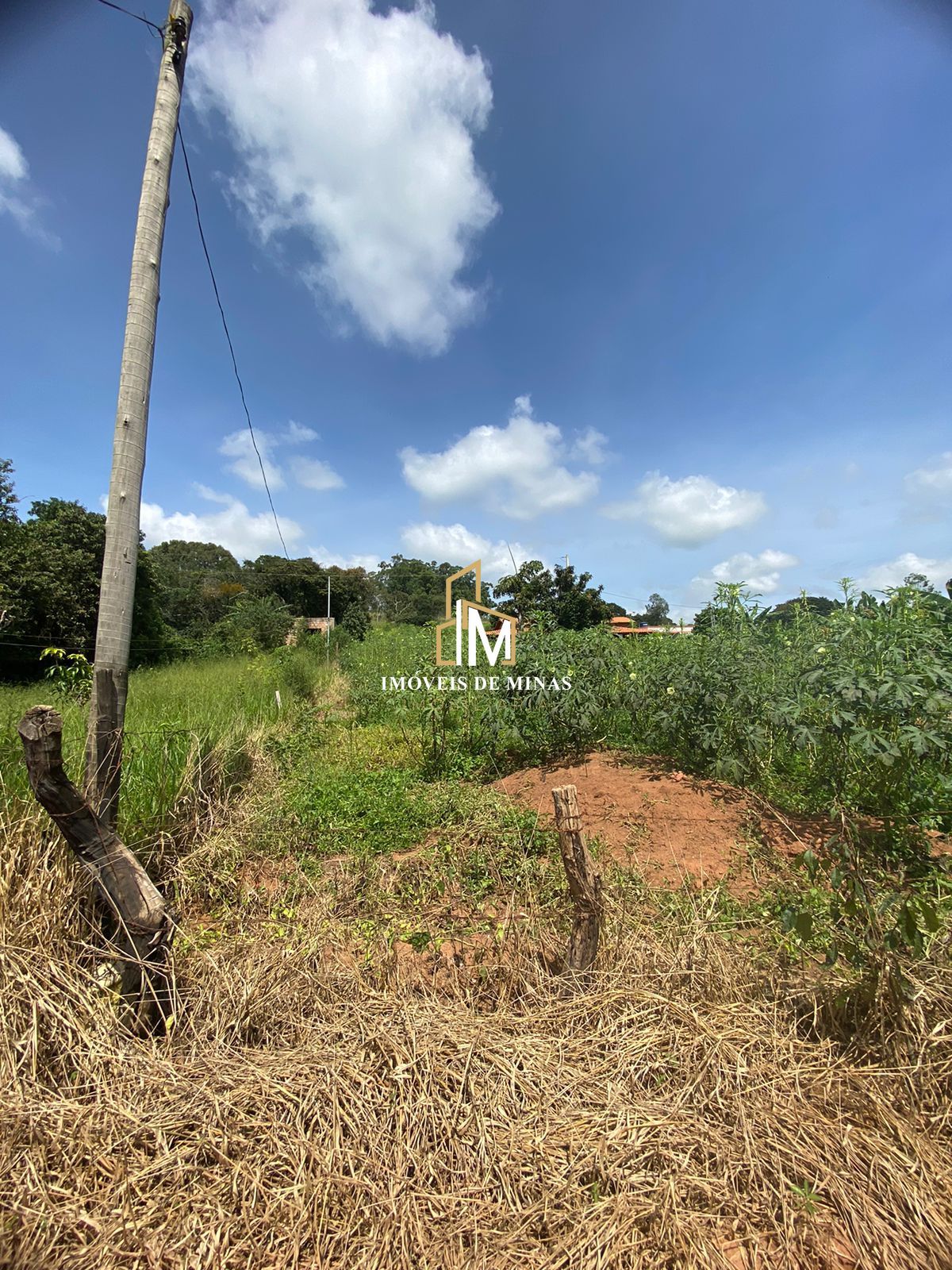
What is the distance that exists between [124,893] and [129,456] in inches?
68.0

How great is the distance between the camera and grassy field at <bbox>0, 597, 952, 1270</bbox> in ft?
3.68

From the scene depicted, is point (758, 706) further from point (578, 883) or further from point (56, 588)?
point (56, 588)

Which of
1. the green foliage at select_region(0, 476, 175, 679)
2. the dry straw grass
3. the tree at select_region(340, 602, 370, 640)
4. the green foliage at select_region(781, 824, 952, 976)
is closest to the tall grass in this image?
the dry straw grass

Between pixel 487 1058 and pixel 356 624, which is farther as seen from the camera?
pixel 356 624

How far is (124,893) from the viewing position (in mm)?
1650

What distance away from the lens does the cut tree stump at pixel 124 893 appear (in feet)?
5.12

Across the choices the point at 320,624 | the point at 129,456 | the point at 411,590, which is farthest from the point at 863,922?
the point at 411,590

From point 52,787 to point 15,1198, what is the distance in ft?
3.26

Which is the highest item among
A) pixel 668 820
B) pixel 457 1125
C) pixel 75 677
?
pixel 75 677

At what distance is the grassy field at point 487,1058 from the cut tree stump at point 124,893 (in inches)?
3.4

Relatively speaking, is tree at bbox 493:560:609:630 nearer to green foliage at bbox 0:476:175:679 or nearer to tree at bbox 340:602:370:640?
tree at bbox 340:602:370:640

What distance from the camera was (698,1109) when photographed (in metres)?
1.33

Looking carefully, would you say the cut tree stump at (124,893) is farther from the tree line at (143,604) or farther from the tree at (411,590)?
the tree at (411,590)

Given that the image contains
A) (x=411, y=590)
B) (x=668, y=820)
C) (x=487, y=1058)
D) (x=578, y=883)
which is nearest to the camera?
(x=487, y=1058)
